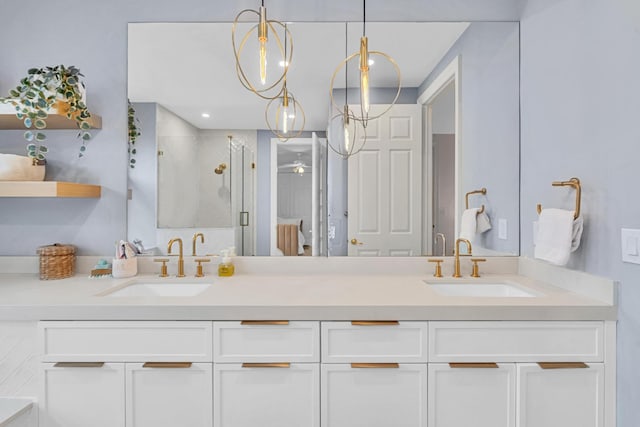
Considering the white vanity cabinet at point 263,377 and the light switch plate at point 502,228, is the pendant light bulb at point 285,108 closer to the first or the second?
the white vanity cabinet at point 263,377

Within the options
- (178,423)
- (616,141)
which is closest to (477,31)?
(616,141)

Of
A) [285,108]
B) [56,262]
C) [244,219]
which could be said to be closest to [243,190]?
[244,219]

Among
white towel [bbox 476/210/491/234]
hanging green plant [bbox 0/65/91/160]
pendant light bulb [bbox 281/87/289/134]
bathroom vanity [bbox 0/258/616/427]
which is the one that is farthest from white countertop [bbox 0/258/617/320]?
pendant light bulb [bbox 281/87/289/134]

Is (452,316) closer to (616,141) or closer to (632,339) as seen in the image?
(632,339)

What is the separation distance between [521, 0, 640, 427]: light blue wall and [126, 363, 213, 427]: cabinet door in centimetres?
147

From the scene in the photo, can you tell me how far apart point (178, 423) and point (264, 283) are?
0.63 m

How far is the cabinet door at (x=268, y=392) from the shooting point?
141 centimetres

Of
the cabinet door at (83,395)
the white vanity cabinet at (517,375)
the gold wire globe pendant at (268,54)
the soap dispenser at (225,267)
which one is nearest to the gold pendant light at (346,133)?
the gold wire globe pendant at (268,54)

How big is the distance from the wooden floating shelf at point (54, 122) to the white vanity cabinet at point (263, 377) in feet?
4.23

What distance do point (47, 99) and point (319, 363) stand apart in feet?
5.51

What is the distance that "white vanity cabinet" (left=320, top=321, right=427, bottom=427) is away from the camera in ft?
4.63

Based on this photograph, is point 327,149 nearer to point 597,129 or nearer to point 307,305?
point 307,305

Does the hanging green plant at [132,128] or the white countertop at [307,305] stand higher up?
the hanging green plant at [132,128]

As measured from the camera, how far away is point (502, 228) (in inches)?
80.3
